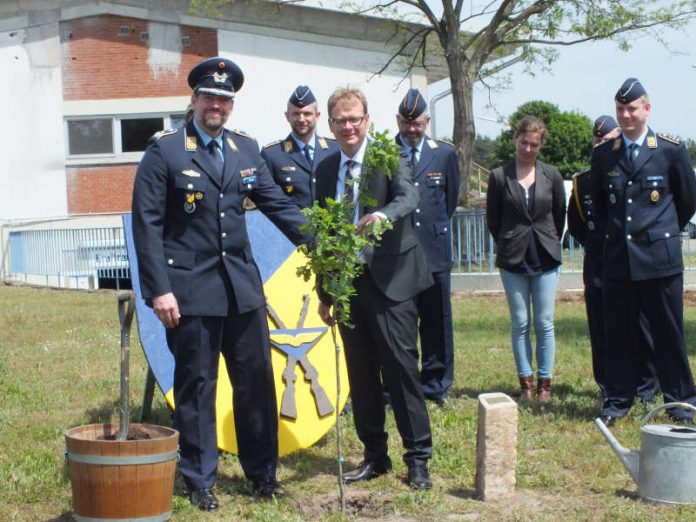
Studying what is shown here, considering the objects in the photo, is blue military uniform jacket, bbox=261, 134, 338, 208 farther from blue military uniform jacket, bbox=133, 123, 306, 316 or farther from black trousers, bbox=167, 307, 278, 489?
black trousers, bbox=167, 307, 278, 489

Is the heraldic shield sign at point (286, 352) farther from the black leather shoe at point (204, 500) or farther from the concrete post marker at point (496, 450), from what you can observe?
the concrete post marker at point (496, 450)

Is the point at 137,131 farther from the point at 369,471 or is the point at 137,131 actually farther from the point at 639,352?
the point at 369,471

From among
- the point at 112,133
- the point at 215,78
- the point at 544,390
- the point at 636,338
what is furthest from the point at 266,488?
the point at 112,133

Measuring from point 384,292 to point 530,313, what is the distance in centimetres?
262

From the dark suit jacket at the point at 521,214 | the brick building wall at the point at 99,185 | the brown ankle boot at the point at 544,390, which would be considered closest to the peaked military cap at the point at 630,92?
the dark suit jacket at the point at 521,214

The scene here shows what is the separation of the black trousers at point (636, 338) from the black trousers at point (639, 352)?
1.92 feet

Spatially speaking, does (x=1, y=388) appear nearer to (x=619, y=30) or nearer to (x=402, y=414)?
(x=402, y=414)

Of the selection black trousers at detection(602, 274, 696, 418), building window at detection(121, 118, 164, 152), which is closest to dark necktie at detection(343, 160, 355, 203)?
black trousers at detection(602, 274, 696, 418)

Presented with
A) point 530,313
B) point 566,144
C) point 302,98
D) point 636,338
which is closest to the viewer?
point 636,338

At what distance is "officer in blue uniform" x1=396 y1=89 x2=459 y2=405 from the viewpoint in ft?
25.6

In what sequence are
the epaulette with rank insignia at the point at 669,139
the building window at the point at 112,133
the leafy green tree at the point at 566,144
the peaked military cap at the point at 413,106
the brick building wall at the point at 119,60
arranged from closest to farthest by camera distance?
1. the epaulette with rank insignia at the point at 669,139
2. the peaked military cap at the point at 413,106
3. the brick building wall at the point at 119,60
4. the building window at the point at 112,133
5. the leafy green tree at the point at 566,144

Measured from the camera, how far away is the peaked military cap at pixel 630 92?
667cm

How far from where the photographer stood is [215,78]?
536cm

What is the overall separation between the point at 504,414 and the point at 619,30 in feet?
64.8
